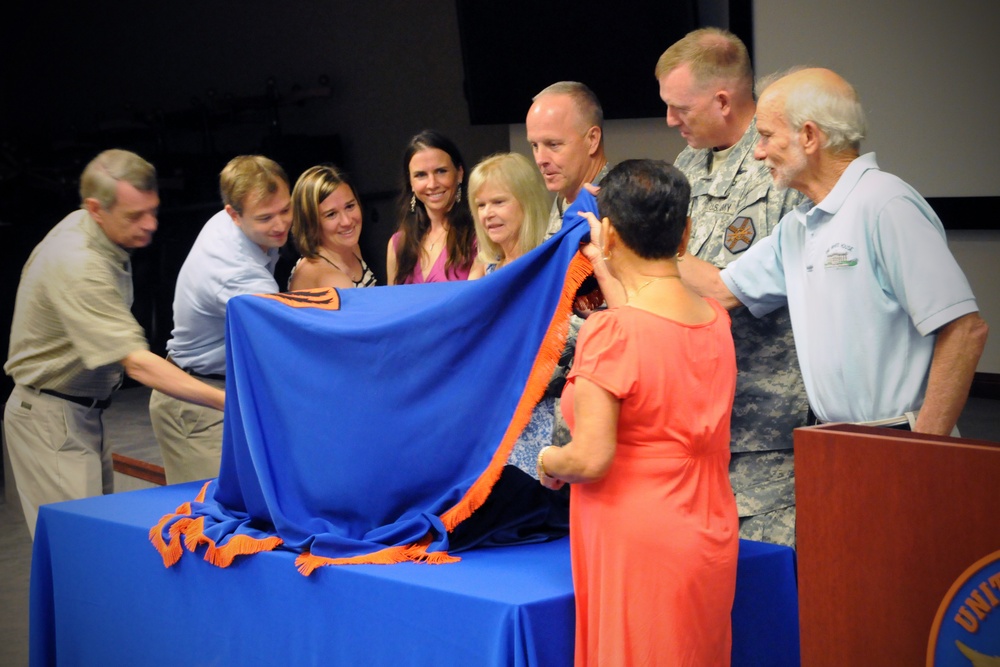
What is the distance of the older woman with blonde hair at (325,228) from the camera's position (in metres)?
3.53

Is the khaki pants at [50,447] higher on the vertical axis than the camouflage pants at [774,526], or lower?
higher

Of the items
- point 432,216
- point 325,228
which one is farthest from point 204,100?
point 432,216

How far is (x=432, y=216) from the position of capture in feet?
11.5

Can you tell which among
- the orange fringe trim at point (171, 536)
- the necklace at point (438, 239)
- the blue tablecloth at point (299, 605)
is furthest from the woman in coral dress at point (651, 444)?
the necklace at point (438, 239)

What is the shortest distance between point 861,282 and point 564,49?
4059 mm

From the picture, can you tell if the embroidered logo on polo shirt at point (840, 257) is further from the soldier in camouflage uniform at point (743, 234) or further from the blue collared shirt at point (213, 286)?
the blue collared shirt at point (213, 286)

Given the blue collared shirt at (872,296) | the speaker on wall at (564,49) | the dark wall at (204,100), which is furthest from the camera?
the dark wall at (204,100)

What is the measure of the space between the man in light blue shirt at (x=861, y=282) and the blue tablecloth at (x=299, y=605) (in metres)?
0.45

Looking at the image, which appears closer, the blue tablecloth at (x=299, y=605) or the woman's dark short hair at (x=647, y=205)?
the woman's dark short hair at (x=647, y=205)

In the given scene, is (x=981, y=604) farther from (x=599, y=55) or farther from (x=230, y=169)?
(x=599, y=55)

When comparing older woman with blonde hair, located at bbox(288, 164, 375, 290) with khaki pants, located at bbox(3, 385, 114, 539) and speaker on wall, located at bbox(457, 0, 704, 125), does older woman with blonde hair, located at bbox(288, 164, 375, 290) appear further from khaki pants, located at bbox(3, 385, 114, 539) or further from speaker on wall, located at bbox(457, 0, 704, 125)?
speaker on wall, located at bbox(457, 0, 704, 125)

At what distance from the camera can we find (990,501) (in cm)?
143

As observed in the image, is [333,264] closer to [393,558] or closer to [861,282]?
[393,558]

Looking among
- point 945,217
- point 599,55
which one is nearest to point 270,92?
point 599,55
